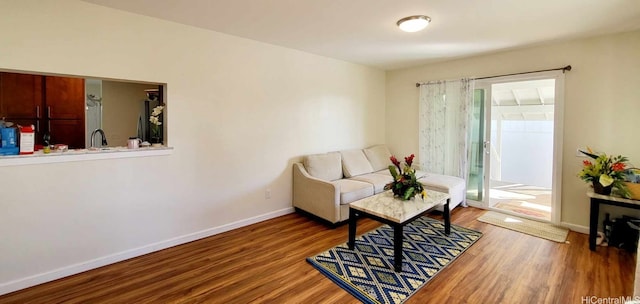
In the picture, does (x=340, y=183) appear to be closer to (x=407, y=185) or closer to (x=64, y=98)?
(x=407, y=185)

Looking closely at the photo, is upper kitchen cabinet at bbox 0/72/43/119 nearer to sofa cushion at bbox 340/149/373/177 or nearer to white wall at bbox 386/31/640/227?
sofa cushion at bbox 340/149/373/177

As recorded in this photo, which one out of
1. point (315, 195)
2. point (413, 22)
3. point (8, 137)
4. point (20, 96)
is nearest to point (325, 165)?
point (315, 195)

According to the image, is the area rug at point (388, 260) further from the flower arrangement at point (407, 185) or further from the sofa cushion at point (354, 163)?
the sofa cushion at point (354, 163)

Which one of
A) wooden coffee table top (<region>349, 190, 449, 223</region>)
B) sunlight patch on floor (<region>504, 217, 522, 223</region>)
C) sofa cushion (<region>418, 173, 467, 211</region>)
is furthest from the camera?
sofa cushion (<region>418, 173, 467, 211</region>)

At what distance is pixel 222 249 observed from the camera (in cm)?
293

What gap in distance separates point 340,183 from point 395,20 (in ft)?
7.10

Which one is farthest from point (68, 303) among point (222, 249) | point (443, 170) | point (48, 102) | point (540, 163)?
point (540, 163)

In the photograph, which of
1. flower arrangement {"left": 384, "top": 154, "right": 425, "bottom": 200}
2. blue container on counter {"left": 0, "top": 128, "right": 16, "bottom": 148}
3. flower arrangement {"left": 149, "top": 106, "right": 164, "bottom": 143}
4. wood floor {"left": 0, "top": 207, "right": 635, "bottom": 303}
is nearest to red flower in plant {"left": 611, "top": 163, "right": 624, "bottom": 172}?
wood floor {"left": 0, "top": 207, "right": 635, "bottom": 303}

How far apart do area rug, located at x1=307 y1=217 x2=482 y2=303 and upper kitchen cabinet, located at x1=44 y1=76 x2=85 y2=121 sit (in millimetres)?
3974

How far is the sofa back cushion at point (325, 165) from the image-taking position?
3977mm

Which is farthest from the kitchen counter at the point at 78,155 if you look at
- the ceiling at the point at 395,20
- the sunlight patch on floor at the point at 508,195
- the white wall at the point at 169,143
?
the sunlight patch on floor at the point at 508,195

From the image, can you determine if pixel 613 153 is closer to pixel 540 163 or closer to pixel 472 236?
pixel 540 163

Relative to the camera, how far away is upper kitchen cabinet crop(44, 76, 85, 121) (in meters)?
3.75

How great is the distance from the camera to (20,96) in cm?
358
